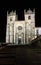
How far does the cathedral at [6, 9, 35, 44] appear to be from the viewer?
171 feet

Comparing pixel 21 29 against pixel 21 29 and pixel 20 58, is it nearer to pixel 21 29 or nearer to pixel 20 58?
pixel 21 29

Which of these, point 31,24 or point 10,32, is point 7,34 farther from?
point 31,24

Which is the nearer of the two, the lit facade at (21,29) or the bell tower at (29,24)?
the bell tower at (29,24)

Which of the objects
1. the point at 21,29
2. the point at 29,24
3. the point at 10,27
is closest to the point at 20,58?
the point at 29,24

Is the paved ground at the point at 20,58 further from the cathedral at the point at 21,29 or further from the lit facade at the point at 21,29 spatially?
the lit facade at the point at 21,29

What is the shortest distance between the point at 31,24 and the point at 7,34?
8.13m

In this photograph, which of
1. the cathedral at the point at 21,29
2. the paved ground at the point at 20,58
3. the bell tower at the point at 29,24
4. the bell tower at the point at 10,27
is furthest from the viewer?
the bell tower at the point at 10,27

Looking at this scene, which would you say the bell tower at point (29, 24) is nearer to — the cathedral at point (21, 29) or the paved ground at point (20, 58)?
the cathedral at point (21, 29)

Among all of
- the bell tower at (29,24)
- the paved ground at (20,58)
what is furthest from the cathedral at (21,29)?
the paved ground at (20,58)

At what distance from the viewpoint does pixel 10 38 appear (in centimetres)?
5244

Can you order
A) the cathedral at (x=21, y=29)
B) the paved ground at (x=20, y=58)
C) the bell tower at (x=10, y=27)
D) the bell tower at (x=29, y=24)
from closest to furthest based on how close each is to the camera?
the paved ground at (x=20, y=58)
the bell tower at (x=29, y=24)
the cathedral at (x=21, y=29)
the bell tower at (x=10, y=27)

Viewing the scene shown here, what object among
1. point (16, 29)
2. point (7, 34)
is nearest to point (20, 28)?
point (16, 29)

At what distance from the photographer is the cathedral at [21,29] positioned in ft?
171

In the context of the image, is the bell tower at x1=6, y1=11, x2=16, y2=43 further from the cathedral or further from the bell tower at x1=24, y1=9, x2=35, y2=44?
the bell tower at x1=24, y1=9, x2=35, y2=44
